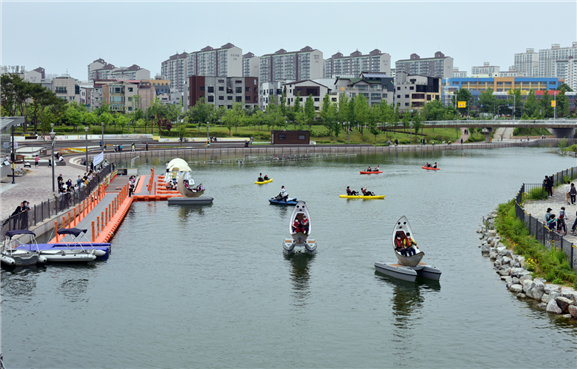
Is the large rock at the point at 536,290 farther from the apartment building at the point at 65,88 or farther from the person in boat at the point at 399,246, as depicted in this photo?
the apartment building at the point at 65,88

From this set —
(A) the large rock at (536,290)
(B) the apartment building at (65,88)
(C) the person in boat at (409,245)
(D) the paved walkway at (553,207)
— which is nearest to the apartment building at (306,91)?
(B) the apartment building at (65,88)

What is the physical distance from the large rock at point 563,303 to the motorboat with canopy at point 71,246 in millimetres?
24495

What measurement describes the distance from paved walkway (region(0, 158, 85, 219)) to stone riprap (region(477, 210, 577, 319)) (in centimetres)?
3128

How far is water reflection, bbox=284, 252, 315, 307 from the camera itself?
30516mm

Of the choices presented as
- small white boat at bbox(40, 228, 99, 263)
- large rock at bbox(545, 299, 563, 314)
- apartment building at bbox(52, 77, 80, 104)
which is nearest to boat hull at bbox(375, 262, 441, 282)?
large rock at bbox(545, 299, 563, 314)

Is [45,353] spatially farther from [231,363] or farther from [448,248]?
[448,248]

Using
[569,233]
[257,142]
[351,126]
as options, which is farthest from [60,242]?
[351,126]

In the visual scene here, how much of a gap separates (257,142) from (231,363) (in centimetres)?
12341

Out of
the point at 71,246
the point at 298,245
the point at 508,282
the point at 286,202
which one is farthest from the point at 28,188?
the point at 508,282

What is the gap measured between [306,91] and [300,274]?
16175 cm

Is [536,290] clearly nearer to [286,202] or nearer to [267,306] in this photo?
[267,306]

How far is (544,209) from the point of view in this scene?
1780 inches

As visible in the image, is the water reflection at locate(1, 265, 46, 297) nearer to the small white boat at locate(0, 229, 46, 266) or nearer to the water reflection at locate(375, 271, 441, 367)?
the small white boat at locate(0, 229, 46, 266)

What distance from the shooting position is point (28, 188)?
2235 inches
